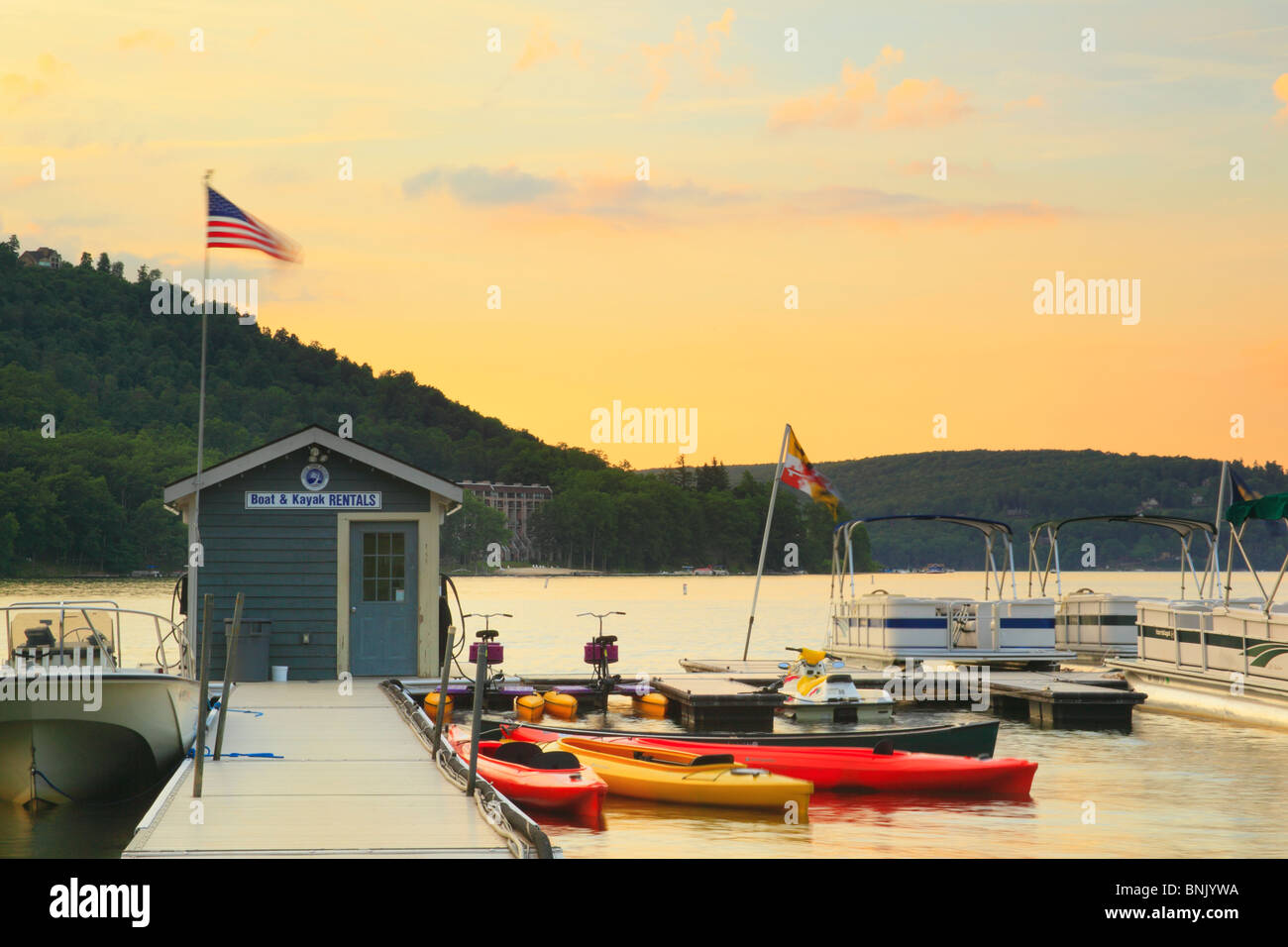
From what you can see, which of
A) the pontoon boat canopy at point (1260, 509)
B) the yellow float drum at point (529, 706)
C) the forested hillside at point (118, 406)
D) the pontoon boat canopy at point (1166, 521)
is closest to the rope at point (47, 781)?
the yellow float drum at point (529, 706)

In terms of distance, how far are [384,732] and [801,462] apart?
15.9 meters

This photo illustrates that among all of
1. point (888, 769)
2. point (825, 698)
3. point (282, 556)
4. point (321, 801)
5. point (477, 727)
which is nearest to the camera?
point (321, 801)

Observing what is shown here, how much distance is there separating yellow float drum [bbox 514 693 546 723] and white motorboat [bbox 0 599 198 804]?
7762 mm

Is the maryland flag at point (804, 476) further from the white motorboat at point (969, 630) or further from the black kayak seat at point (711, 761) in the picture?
the black kayak seat at point (711, 761)

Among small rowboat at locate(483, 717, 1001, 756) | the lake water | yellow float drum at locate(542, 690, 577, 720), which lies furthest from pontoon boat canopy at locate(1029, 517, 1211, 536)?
yellow float drum at locate(542, 690, 577, 720)

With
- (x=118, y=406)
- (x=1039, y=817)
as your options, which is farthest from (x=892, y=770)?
(x=118, y=406)

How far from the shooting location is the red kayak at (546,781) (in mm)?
13672

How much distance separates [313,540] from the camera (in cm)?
2003

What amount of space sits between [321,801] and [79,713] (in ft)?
12.7

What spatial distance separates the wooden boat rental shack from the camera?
19859 millimetres

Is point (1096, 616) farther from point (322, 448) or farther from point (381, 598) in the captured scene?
point (322, 448)
